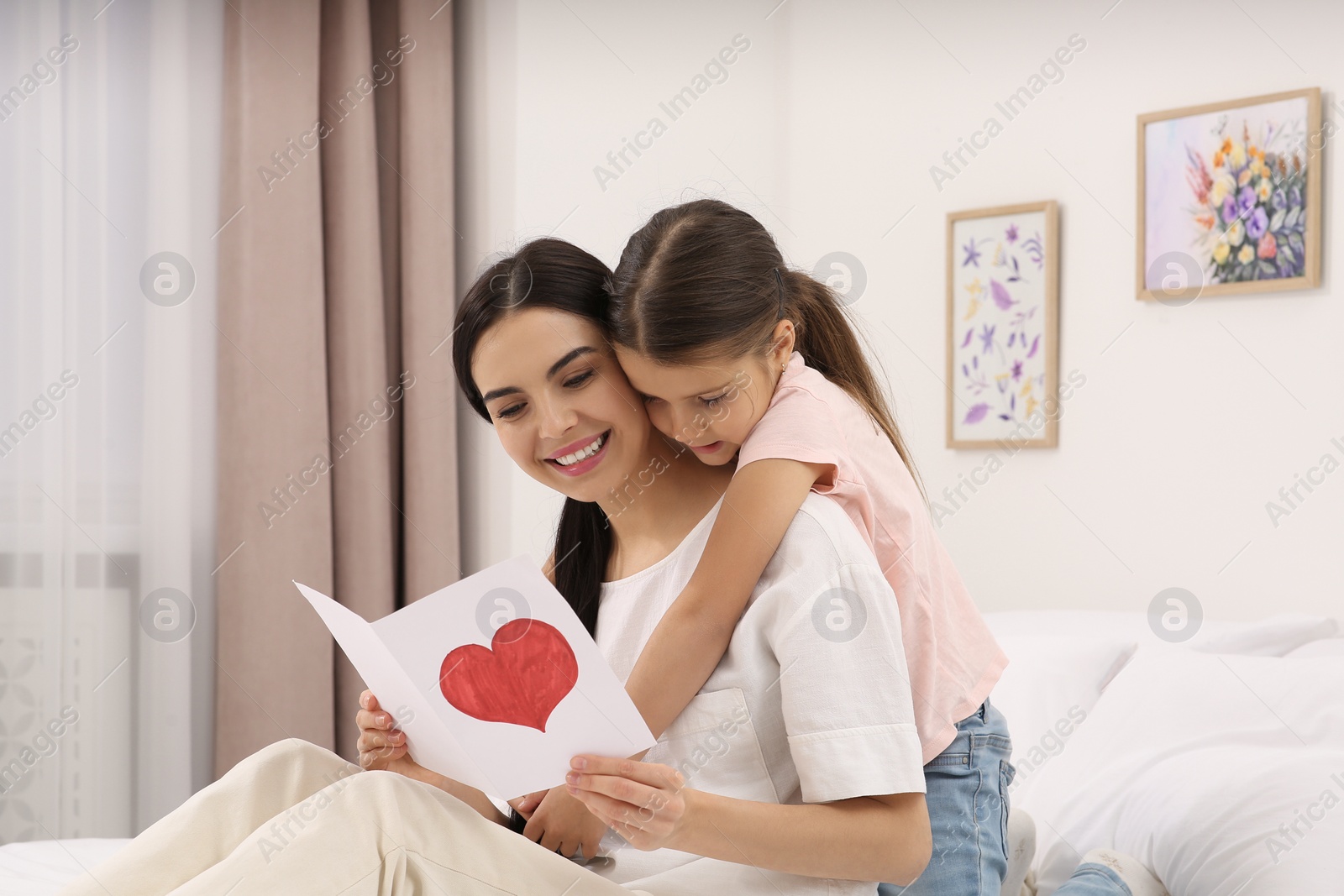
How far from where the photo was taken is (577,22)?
8.52ft

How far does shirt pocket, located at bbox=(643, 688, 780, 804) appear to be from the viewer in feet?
3.36

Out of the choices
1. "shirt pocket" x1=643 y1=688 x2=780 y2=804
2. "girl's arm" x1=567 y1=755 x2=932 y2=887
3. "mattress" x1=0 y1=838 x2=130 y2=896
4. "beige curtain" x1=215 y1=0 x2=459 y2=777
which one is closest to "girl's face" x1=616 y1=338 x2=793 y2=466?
"shirt pocket" x1=643 y1=688 x2=780 y2=804

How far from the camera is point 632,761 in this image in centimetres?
89

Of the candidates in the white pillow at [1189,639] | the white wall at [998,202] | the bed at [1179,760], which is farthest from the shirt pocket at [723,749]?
the white wall at [998,202]

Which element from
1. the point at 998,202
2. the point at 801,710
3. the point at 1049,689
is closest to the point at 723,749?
the point at 801,710

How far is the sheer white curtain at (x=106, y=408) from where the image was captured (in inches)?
86.4

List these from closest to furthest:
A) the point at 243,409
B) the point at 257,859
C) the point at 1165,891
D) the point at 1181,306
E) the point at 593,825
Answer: the point at 257,859, the point at 593,825, the point at 1165,891, the point at 1181,306, the point at 243,409

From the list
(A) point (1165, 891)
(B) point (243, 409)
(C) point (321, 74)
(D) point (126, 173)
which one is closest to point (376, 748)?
(A) point (1165, 891)

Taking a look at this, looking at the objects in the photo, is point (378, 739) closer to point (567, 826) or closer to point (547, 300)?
point (567, 826)

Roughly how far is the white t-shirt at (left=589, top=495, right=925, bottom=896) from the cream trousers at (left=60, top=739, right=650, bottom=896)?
4.8 inches

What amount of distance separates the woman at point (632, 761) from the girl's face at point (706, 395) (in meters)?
0.05

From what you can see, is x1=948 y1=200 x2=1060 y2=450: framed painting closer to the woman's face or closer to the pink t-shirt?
the pink t-shirt

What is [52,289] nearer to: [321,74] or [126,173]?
[126,173]

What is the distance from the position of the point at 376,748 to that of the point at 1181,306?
5.36 feet
